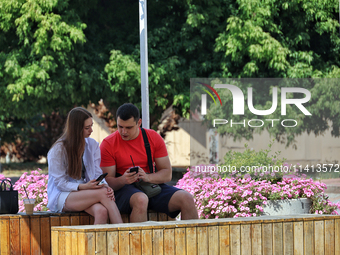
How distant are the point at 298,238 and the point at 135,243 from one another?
4.65ft

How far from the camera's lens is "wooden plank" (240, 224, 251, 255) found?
14.2 feet

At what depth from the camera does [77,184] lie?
4.88 meters

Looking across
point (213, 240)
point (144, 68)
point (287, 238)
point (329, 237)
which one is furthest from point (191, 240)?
point (144, 68)

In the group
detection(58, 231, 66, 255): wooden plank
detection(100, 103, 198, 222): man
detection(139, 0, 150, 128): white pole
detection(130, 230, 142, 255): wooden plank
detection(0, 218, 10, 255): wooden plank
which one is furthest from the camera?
detection(139, 0, 150, 128): white pole

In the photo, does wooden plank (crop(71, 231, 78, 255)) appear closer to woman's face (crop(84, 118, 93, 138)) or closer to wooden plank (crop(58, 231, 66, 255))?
wooden plank (crop(58, 231, 66, 255))

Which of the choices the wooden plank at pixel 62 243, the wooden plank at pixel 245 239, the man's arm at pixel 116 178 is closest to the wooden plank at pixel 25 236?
the wooden plank at pixel 62 243

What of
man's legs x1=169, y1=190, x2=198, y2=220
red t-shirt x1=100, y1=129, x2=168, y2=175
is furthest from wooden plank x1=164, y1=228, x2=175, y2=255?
red t-shirt x1=100, y1=129, x2=168, y2=175

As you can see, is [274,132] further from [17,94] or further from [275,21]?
[17,94]

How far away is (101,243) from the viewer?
12.8ft

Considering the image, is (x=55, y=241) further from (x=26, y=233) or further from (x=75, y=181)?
(x=75, y=181)

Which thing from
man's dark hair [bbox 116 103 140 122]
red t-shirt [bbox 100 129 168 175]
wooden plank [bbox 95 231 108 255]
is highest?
man's dark hair [bbox 116 103 140 122]

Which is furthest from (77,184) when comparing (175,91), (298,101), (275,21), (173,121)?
(173,121)

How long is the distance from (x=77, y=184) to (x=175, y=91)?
974 centimetres

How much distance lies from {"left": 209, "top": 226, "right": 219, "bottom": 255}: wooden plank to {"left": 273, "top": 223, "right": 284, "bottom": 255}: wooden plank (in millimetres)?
505
